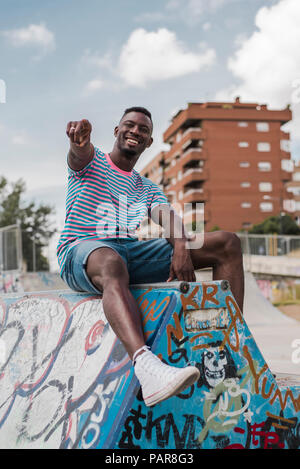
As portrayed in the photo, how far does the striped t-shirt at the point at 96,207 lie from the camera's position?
9.59ft

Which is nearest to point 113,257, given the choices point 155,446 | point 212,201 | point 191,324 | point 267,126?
point 191,324

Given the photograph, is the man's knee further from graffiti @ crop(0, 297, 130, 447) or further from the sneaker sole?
the sneaker sole

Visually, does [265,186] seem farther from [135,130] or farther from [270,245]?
[135,130]

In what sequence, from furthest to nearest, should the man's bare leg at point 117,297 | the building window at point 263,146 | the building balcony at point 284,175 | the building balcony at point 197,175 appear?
the building window at point 263,146
the building balcony at point 284,175
the building balcony at point 197,175
the man's bare leg at point 117,297

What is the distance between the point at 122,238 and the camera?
302 cm

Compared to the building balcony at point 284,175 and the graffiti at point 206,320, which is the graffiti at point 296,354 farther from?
the building balcony at point 284,175

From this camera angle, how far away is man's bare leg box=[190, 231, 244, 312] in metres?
2.91

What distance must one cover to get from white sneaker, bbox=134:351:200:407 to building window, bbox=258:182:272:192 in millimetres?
63994

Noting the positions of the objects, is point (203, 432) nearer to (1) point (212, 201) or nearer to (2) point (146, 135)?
(2) point (146, 135)

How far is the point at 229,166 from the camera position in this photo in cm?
6431

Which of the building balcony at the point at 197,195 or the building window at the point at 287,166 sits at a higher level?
the building window at the point at 287,166

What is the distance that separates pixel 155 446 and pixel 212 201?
202ft

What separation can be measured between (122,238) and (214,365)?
97 centimetres

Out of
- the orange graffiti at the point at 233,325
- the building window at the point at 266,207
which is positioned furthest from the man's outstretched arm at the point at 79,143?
the building window at the point at 266,207
